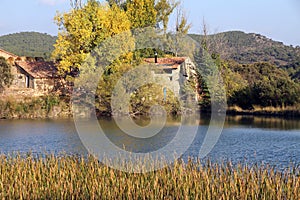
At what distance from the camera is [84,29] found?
3278cm

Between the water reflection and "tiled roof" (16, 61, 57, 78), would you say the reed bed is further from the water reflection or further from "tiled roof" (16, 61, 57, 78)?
"tiled roof" (16, 61, 57, 78)

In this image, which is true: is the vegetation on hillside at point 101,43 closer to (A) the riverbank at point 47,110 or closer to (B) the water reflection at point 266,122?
(A) the riverbank at point 47,110

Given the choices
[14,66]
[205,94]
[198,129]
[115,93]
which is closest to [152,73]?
[115,93]

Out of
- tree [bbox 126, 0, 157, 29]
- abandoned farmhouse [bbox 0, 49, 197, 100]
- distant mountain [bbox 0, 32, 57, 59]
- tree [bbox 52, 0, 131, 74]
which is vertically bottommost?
abandoned farmhouse [bbox 0, 49, 197, 100]

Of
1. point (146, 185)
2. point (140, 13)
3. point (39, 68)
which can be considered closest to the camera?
point (146, 185)

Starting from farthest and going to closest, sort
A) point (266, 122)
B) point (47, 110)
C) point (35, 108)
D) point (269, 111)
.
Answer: point (269, 111) < point (47, 110) < point (35, 108) < point (266, 122)

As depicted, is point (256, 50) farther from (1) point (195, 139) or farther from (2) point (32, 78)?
(1) point (195, 139)

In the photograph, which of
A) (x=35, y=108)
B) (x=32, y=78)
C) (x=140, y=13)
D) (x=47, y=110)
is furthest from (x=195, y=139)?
(x=32, y=78)

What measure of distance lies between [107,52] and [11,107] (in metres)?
6.91

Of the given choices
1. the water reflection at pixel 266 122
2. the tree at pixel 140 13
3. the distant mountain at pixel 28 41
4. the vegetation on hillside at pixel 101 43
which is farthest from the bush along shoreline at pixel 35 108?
the distant mountain at pixel 28 41

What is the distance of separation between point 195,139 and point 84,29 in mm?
→ 15281

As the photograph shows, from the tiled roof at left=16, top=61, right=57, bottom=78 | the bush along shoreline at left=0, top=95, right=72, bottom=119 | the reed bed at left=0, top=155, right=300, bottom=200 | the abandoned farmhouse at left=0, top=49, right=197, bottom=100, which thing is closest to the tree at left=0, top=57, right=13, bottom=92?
the abandoned farmhouse at left=0, top=49, right=197, bottom=100

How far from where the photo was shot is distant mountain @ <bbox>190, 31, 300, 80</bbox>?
68.6m

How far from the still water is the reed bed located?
3717mm
